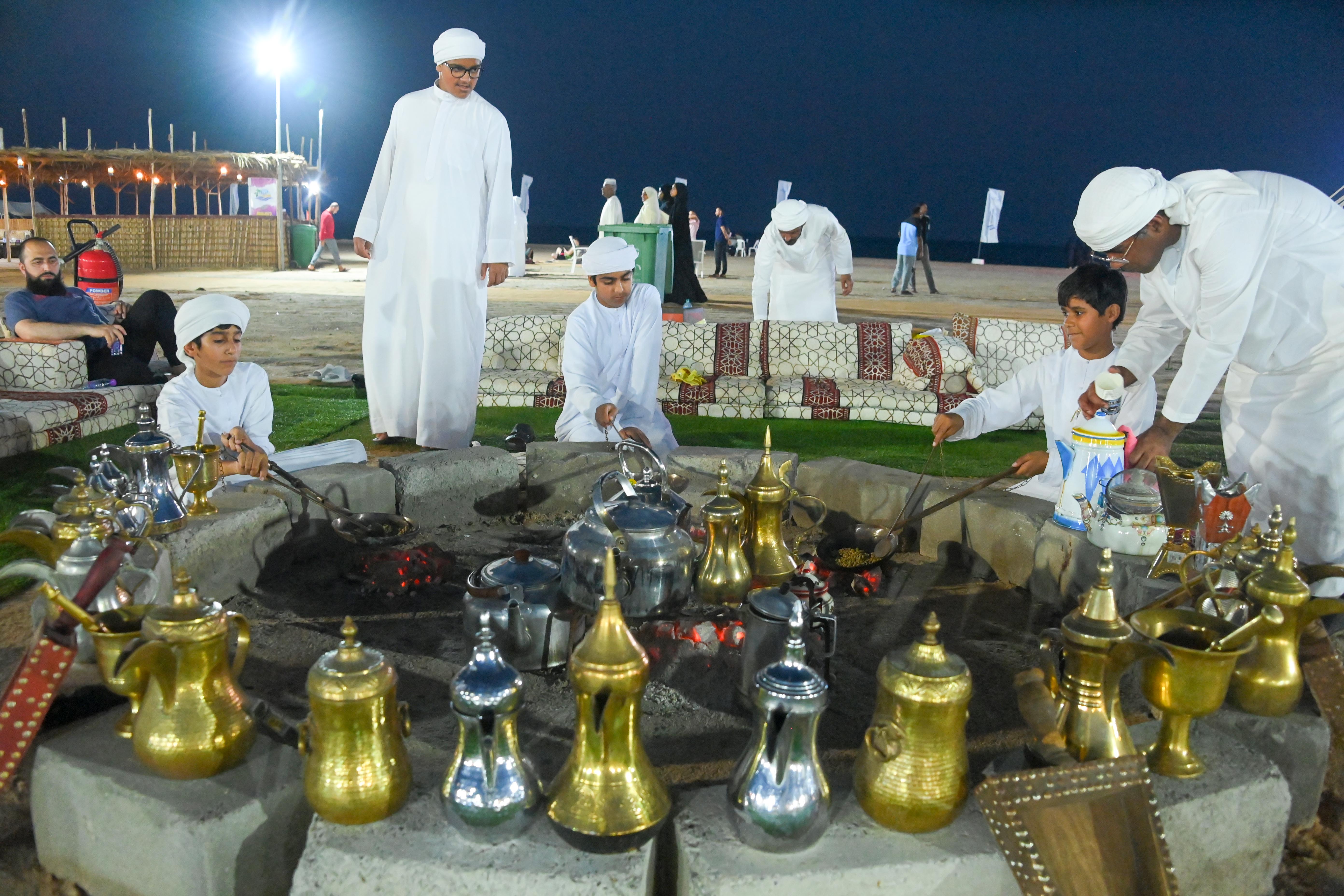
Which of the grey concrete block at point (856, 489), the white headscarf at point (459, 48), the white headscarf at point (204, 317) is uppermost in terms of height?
the white headscarf at point (459, 48)

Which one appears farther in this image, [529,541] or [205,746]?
[529,541]

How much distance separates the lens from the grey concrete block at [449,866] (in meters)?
1.61

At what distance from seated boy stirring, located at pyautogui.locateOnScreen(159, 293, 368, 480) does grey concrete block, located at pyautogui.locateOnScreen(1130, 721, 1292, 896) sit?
119 inches

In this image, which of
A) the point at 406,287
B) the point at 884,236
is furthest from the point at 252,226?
the point at 884,236

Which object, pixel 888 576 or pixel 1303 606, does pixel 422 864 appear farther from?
pixel 888 576

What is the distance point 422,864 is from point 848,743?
4.24 ft

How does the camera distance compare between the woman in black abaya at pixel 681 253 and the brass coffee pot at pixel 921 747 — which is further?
the woman in black abaya at pixel 681 253

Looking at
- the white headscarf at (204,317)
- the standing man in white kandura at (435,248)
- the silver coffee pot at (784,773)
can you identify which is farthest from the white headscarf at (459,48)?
the silver coffee pot at (784,773)

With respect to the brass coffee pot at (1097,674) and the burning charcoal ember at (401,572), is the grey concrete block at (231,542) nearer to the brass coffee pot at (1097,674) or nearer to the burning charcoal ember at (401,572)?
the burning charcoal ember at (401,572)

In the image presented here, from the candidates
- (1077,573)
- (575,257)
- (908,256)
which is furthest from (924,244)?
(1077,573)

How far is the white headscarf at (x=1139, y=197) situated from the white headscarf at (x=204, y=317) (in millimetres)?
3071

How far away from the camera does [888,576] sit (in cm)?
379

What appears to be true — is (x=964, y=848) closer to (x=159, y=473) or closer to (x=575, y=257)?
(x=159, y=473)

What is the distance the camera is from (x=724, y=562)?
9.64 feet
